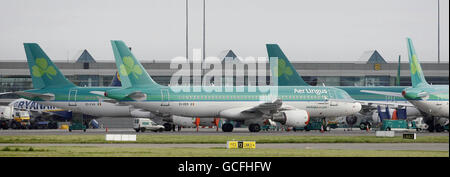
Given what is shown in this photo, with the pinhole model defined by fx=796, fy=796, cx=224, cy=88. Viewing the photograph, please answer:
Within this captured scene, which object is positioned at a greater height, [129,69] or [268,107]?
[129,69]

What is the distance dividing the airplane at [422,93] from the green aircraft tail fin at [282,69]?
112 ft

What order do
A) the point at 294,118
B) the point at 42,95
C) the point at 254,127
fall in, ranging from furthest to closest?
the point at 42,95
the point at 254,127
the point at 294,118

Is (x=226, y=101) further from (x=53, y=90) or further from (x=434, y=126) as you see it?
(x=434, y=126)

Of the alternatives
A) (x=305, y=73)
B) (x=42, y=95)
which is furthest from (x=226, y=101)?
(x=305, y=73)

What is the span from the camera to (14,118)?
99.5 m

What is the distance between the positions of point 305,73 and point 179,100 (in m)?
60.6

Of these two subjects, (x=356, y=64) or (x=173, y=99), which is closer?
(x=173, y=99)

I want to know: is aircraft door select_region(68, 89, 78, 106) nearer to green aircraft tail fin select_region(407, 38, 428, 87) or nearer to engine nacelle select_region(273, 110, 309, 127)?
engine nacelle select_region(273, 110, 309, 127)

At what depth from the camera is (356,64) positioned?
133625mm

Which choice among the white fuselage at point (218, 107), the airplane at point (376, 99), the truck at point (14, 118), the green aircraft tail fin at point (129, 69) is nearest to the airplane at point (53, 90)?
the green aircraft tail fin at point (129, 69)

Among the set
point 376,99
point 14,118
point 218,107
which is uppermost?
point 376,99
